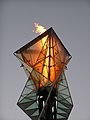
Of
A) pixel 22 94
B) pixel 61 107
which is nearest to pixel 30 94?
pixel 22 94

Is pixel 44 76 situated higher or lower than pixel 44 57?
lower

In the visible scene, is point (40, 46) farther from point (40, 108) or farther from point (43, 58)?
point (40, 108)

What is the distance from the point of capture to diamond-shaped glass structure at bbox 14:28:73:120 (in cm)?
2725

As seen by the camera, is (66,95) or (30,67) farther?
A: (66,95)

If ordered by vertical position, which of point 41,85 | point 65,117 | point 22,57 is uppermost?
point 22,57

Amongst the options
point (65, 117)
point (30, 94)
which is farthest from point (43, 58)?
point (65, 117)

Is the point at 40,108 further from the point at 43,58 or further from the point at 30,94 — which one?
the point at 43,58

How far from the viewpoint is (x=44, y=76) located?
26969 mm

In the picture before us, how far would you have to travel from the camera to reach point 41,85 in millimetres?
27469

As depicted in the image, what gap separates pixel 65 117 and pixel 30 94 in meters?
3.06

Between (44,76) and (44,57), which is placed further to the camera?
(44,57)

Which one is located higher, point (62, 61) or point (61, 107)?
point (62, 61)

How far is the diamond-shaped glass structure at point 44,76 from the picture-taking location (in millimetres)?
27250

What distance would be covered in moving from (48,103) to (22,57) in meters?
3.69
